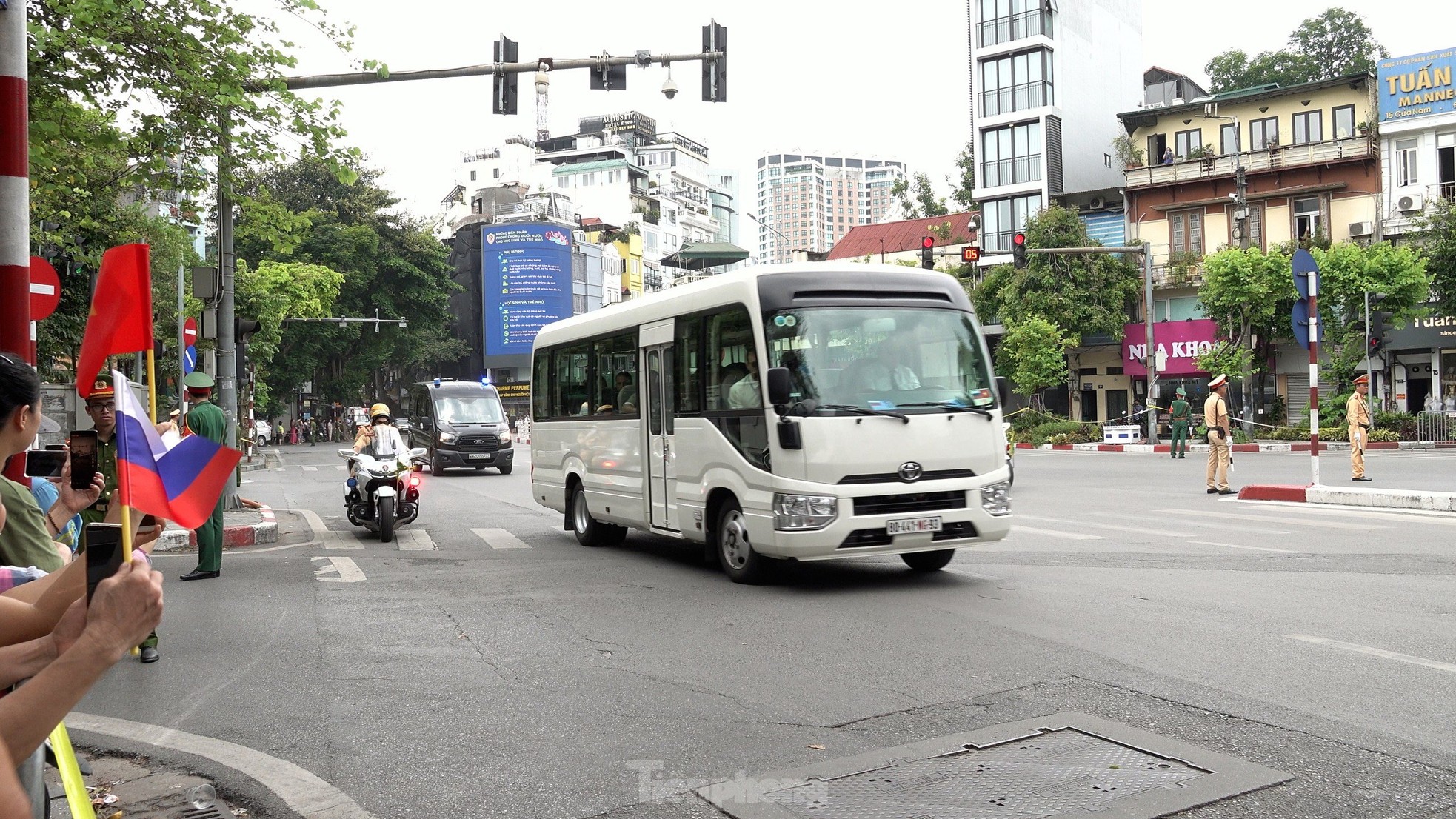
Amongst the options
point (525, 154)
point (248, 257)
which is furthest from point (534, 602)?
point (525, 154)

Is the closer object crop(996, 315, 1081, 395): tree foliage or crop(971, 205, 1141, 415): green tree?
crop(996, 315, 1081, 395): tree foliage

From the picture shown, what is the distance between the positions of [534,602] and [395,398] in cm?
7318

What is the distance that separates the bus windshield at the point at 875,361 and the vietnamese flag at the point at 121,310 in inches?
260

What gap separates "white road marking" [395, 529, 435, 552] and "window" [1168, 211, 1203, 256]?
127ft

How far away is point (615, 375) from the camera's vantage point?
12.8 m

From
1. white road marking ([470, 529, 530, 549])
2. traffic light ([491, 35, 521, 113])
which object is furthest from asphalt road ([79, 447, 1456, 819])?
traffic light ([491, 35, 521, 113])

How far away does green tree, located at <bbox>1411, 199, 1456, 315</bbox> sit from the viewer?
3731 centimetres

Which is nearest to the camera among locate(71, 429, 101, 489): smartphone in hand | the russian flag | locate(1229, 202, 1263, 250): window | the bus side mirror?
the russian flag

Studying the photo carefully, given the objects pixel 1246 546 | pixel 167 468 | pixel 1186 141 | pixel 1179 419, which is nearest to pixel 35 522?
pixel 167 468

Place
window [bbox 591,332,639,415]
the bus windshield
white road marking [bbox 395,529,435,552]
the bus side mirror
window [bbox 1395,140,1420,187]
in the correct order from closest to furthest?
the bus side mirror → the bus windshield → window [bbox 591,332,639,415] → white road marking [bbox 395,529,435,552] → window [bbox 1395,140,1420,187]

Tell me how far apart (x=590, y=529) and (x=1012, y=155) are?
44591mm

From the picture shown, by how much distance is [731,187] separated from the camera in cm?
18450

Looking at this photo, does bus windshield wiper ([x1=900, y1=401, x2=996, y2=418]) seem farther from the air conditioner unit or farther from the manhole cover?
the air conditioner unit

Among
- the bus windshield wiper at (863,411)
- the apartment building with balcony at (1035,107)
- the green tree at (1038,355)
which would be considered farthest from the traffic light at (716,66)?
the apartment building with balcony at (1035,107)
